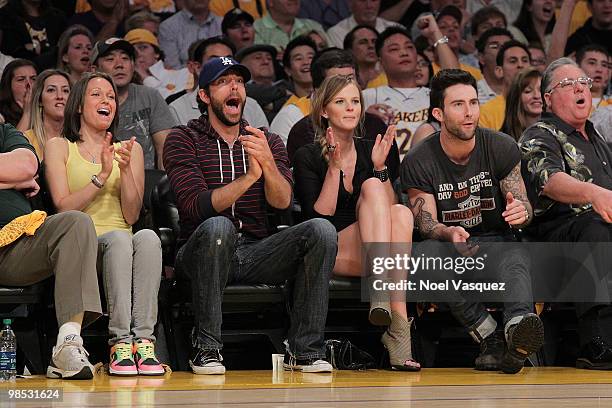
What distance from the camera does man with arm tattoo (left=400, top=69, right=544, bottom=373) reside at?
4.42m

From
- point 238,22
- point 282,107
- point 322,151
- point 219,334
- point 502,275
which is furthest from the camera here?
point 238,22

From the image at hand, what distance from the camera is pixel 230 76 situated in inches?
183

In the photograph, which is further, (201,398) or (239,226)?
(239,226)

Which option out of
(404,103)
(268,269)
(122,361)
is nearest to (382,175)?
(268,269)

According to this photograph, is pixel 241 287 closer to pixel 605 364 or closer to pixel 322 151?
pixel 322 151

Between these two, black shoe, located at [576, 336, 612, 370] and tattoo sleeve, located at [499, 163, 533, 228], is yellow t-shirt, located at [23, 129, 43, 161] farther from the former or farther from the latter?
black shoe, located at [576, 336, 612, 370]

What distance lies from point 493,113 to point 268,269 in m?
2.67

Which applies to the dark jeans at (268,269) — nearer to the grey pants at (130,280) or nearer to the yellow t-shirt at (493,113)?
the grey pants at (130,280)

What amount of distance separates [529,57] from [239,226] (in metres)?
2.96

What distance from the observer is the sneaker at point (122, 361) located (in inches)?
159

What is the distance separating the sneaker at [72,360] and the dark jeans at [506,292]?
1.51 metres

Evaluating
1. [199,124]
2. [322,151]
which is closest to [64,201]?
[199,124]

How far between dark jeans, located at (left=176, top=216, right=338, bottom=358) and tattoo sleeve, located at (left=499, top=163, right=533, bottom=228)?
2.96ft

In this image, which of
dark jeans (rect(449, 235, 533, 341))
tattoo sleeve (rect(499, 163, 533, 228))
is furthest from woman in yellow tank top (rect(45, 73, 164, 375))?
tattoo sleeve (rect(499, 163, 533, 228))
